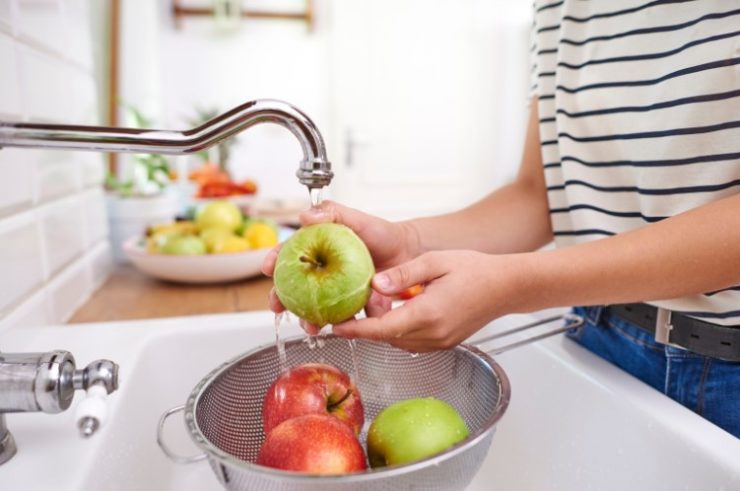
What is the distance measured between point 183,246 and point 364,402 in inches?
21.2

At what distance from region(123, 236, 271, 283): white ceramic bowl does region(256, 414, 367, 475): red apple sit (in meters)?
0.60

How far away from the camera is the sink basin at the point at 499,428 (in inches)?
17.7

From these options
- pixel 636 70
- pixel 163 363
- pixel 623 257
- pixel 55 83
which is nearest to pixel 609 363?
pixel 623 257

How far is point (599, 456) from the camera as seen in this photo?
55 cm

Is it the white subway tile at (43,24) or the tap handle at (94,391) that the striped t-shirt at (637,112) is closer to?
the tap handle at (94,391)

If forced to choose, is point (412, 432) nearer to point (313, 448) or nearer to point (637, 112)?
point (313, 448)

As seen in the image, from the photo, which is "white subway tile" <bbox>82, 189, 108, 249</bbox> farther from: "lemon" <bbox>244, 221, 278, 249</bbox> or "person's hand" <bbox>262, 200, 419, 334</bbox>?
"person's hand" <bbox>262, 200, 419, 334</bbox>

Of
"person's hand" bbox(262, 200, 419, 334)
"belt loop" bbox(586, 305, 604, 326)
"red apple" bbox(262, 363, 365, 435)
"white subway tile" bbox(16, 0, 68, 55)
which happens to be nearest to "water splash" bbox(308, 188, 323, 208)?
"person's hand" bbox(262, 200, 419, 334)

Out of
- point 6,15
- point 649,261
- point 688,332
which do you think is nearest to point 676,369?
point 688,332

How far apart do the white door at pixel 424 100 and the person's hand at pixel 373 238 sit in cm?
221

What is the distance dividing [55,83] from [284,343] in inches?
21.8

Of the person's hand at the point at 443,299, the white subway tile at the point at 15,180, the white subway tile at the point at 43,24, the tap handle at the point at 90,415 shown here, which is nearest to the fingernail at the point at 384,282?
the person's hand at the point at 443,299

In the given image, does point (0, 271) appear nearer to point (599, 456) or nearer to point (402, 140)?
point (599, 456)

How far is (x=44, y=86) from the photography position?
769 millimetres
